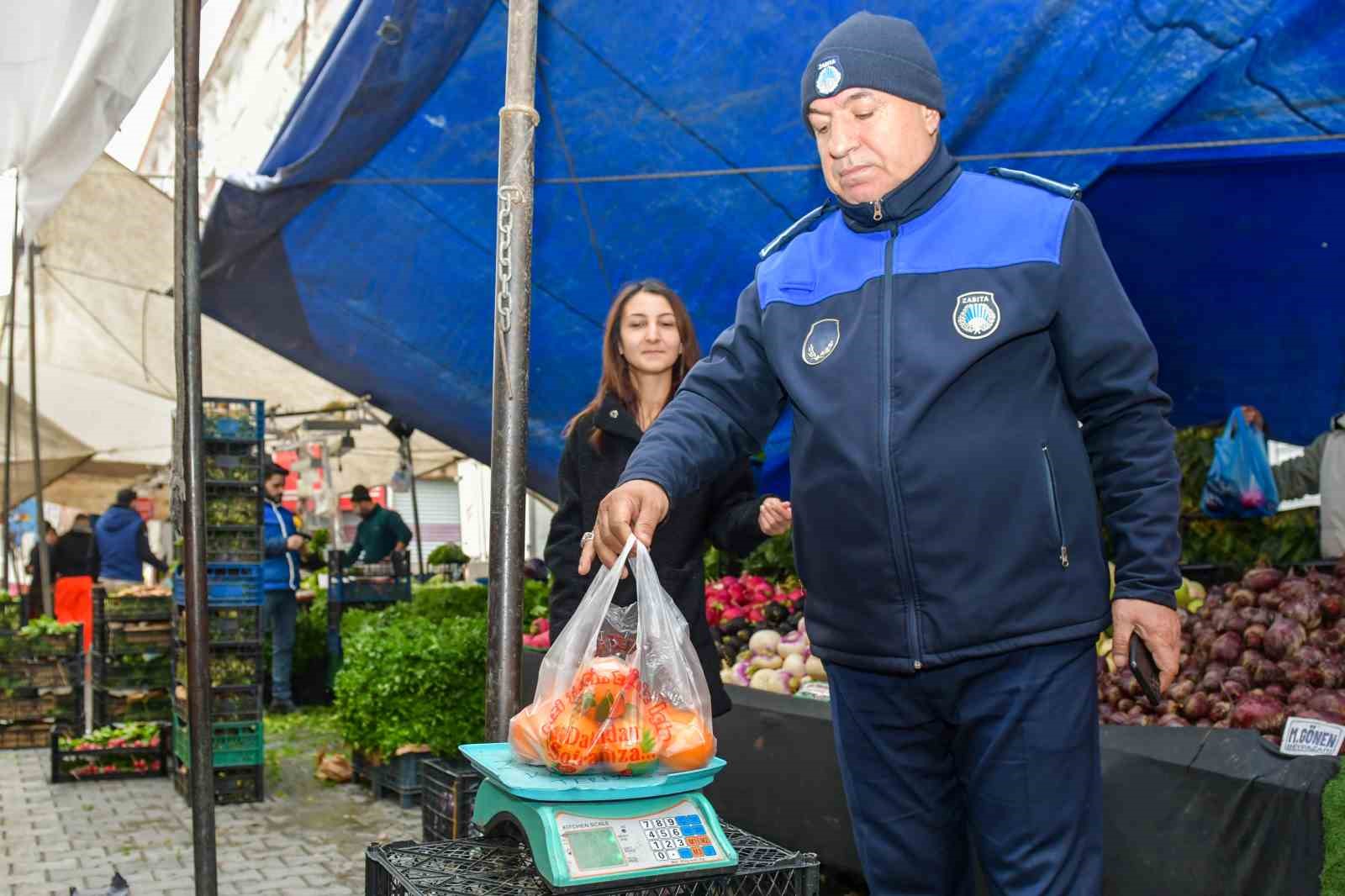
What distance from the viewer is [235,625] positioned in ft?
21.8

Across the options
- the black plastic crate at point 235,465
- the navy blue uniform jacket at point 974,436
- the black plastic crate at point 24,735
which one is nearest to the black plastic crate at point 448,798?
the navy blue uniform jacket at point 974,436

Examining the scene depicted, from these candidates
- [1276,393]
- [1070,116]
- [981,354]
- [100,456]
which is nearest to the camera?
[981,354]

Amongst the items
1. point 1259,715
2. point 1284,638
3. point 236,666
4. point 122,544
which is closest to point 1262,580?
point 1284,638

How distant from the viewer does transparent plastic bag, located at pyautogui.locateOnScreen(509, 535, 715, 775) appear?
1983 mm

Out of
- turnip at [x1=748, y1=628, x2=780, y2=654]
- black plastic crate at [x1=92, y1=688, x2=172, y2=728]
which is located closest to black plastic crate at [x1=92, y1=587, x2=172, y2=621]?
black plastic crate at [x1=92, y1=688, x2=172, y2=728]

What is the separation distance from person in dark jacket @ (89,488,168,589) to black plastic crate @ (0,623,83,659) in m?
4.39

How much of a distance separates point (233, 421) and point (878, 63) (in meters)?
5.44

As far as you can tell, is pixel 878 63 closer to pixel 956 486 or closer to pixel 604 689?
pixel 956 486

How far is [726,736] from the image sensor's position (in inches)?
193

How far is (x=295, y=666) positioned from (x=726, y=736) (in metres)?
6.14

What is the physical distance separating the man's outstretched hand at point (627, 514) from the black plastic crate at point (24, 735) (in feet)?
26.0

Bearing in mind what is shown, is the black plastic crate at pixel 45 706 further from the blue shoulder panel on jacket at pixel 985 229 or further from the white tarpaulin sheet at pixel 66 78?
the blue shoulder panel on jacket at pixel 985 229

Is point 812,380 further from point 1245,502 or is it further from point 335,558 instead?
point 335,558

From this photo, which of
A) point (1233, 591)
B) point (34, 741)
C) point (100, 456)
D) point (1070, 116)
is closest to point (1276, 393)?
point (1233, 591)
